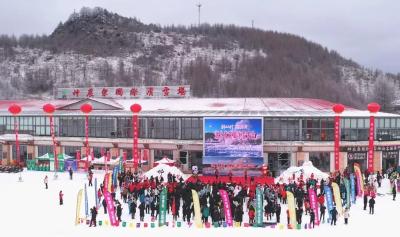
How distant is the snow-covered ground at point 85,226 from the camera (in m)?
19.9

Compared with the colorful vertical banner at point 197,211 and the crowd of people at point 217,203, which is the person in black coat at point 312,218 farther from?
the colorful vertical banner at point 197,211

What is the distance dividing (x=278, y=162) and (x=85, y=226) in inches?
725

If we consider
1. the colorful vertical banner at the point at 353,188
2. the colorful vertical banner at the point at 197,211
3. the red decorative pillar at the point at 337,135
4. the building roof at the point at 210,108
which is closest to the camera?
the colorful vertical banner at the point at 197,211

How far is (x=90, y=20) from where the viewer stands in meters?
166

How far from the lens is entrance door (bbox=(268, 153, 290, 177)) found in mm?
35844

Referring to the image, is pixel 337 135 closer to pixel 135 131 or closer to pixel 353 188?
pixel 353 188

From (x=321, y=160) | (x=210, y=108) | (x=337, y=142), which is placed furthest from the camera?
(x=210, y=108)

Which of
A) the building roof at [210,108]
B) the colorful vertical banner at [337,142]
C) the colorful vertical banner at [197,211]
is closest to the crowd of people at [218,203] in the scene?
the colorful vertical banner at [197,211]

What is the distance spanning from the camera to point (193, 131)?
38.0 m

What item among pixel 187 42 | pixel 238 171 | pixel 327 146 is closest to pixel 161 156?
pixel 238 171

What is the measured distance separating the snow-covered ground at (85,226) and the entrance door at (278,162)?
8148 millimetres

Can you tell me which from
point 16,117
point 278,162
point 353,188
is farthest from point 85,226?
point 16,117

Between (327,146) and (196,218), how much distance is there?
17.5 m

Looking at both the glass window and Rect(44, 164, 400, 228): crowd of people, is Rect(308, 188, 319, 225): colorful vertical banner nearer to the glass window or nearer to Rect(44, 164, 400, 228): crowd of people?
Rect(44, 164, 400, 228): crowd of people
